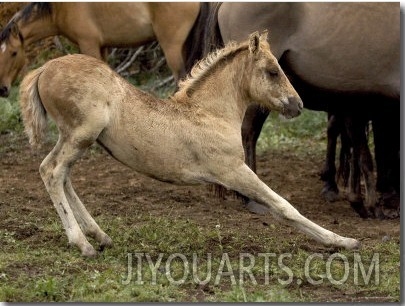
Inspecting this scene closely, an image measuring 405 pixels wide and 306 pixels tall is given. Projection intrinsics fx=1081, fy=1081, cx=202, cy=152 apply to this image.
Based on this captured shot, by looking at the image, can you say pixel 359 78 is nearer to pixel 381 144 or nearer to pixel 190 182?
pixel 381 144

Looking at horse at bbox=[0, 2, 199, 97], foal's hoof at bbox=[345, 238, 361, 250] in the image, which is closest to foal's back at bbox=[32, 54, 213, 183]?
foal's hoof at bbox=[345, 238, 361, 250]

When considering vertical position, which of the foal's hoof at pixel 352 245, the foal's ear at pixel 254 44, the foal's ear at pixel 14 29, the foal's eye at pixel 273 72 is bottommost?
the foal's ear at pixel 14 29

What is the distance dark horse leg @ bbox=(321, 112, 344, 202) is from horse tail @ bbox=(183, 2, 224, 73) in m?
1.41

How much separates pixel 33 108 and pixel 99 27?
15.3 ft

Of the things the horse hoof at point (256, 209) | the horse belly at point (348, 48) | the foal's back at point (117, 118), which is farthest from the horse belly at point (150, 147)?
the horse belly at point (348, 48)

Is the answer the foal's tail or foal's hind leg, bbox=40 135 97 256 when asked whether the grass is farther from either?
the foal's tail

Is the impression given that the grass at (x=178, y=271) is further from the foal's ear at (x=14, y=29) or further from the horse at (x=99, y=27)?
the foal's ear at (x=14, y=29)

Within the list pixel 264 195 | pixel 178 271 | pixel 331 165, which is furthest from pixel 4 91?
pixel 178 271

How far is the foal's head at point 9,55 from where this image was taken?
11.3 metres

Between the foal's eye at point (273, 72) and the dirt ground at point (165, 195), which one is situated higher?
the foal's eye at point (273, 72)

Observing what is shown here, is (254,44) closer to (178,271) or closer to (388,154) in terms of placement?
(178,271)

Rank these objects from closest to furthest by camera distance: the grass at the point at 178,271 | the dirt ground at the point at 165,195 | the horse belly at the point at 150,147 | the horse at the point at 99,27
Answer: the grass at the point at 178,271 < the horse belly at the point at 150,147 < the dirt ground at the point at 165,195 < the horse at the point at 99,27

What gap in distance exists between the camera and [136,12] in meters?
11.4

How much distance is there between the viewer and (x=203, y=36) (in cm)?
1069
